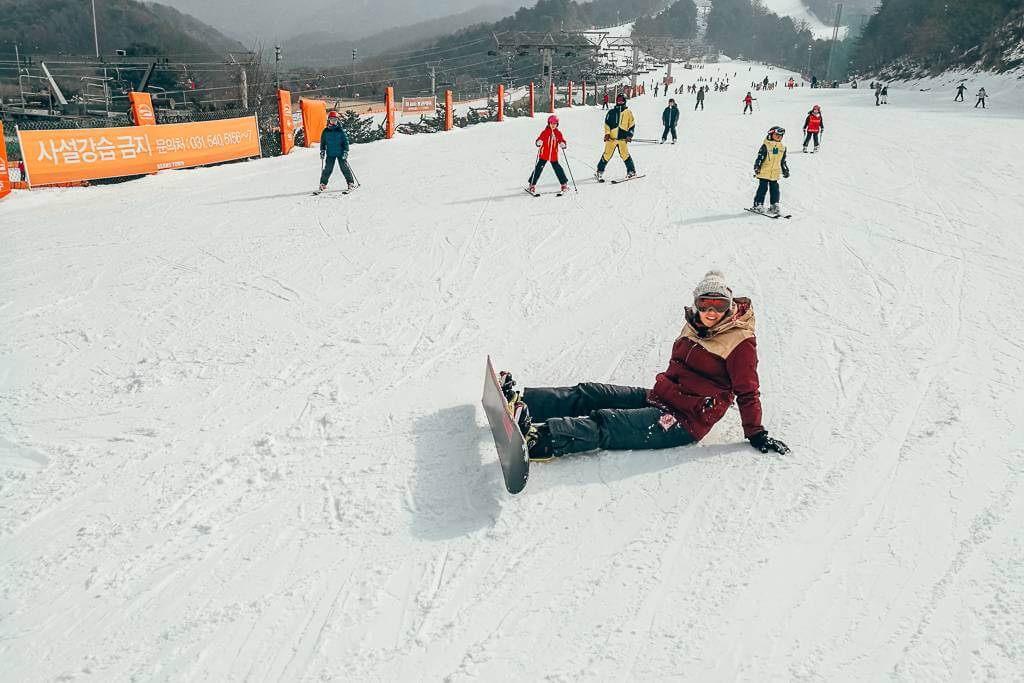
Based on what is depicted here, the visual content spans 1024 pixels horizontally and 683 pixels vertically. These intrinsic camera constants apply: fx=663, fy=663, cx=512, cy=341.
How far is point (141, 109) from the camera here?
1339cm

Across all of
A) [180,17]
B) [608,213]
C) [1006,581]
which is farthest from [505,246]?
[180,17]

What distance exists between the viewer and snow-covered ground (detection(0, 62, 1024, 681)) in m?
2.71

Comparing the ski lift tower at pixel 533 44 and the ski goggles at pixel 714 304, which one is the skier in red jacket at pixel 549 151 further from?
the ski lift tower at pixel 533 44

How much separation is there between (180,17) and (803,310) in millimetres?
124178

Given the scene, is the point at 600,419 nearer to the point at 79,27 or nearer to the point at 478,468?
the point at 478,468

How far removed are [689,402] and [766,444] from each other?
541 millimetres

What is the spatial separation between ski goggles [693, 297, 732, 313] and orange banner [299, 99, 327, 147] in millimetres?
15761

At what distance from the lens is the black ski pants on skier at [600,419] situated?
3879 millimetres

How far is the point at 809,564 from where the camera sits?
3100mm

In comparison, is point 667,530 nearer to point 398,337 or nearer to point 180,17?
point 398,337

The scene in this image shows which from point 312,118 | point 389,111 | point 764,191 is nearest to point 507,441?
point 764,191

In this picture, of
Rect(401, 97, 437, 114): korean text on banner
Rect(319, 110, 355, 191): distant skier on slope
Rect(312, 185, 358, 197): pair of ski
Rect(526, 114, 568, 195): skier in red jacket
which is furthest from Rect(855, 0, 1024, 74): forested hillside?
Rect(319, 110, 355, 191): distant skier on slope

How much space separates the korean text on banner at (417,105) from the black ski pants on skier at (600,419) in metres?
24.6

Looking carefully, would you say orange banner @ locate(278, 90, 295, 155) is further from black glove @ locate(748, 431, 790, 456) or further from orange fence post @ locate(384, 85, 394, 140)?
black glove @ locate(748, 431, 790, 456)
